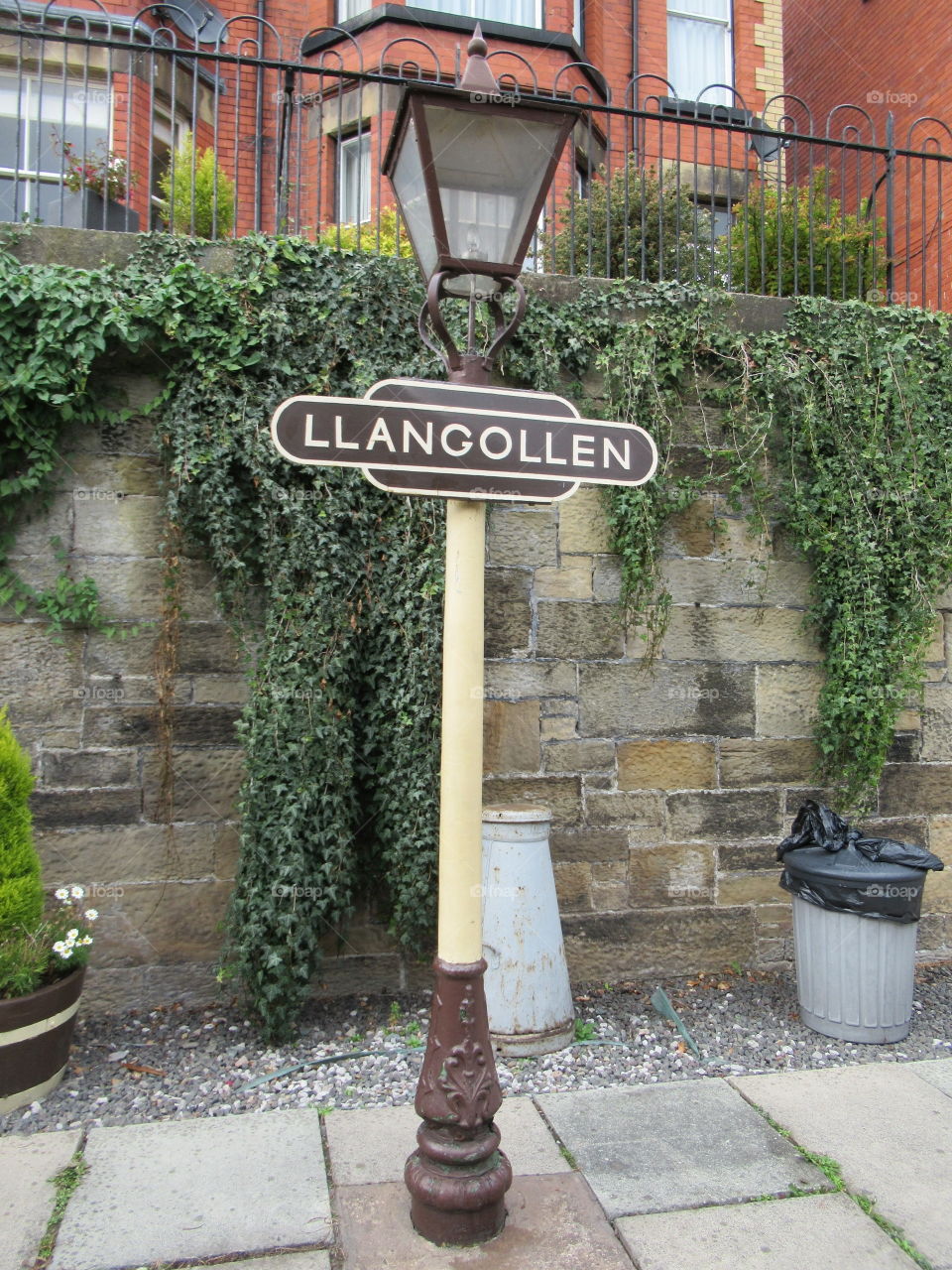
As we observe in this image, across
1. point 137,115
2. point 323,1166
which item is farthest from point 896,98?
point 323,1166

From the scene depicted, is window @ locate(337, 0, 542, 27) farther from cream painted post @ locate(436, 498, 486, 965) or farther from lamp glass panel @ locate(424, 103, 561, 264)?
cream painted post @ locate(436, 498, 486, 965)

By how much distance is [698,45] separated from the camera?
12219 millimetres

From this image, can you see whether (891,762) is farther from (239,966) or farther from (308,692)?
(239,966)

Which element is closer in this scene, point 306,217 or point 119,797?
point 119,797

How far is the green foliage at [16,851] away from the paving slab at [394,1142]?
1356 mm

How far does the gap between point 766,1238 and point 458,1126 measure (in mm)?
965

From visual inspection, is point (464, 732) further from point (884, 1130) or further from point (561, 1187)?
point (884, 1130)

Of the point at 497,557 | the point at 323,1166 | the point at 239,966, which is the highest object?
the point at 497,557

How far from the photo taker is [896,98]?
11.9 m

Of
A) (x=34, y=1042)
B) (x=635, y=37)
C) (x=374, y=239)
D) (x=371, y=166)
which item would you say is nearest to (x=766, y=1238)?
(x=34, y=1042)

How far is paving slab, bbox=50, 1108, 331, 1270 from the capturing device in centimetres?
257

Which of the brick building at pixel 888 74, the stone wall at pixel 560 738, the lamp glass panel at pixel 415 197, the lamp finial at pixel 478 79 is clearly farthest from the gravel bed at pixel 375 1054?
the brick building at pixel 888 74

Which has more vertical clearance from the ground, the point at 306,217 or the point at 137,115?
the point at 137,115

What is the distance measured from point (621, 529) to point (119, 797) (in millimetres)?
2639
